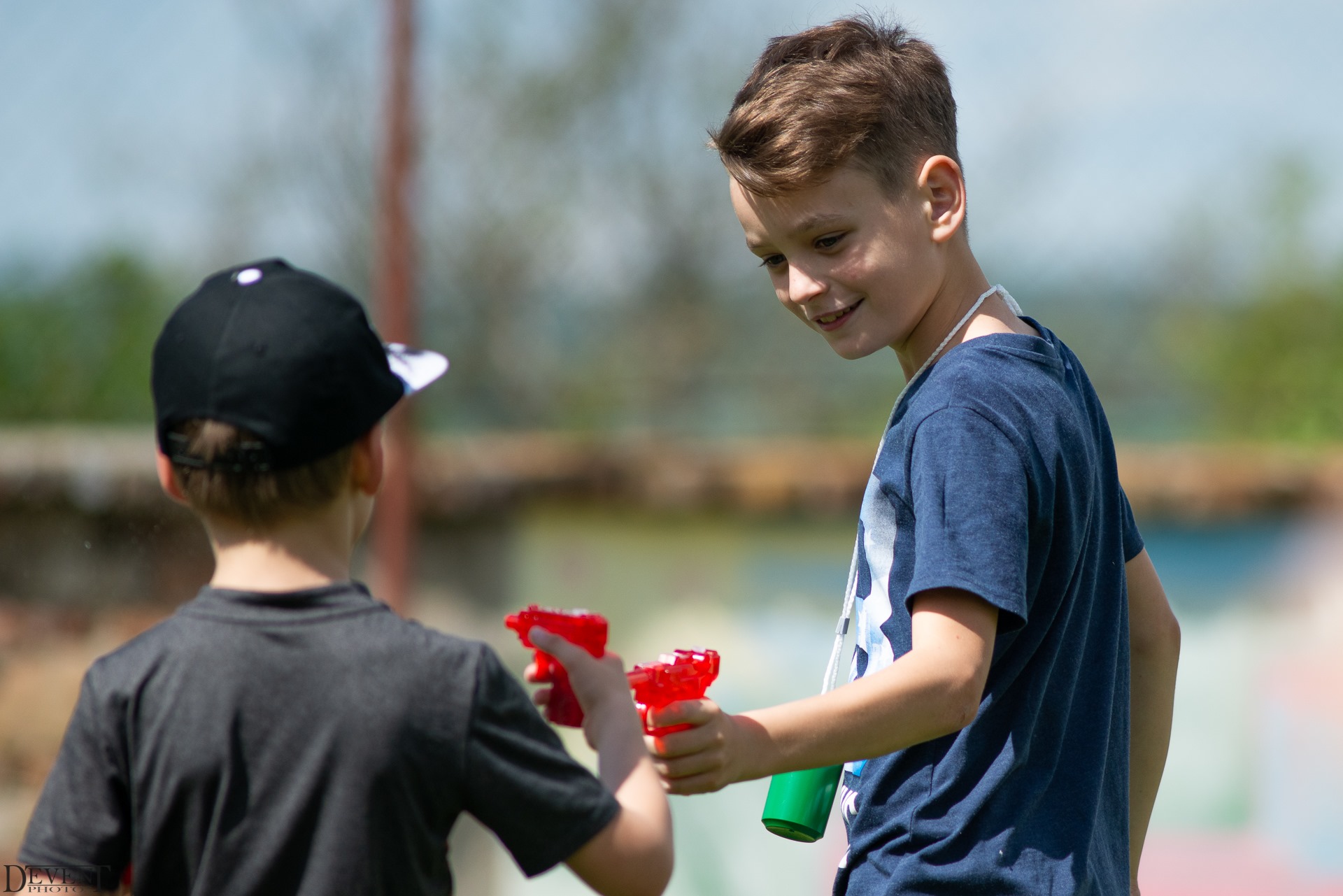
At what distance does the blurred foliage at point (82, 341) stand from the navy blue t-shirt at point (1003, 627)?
3103 mm

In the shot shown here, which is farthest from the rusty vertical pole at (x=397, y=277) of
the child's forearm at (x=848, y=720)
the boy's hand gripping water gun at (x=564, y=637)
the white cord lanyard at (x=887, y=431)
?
the child's forearm at (x=848, y=720)

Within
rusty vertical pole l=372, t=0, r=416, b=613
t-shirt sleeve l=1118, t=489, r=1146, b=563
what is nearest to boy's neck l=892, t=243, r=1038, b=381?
t-shirt sleeve l=1118, t=489, r=1146, b=563

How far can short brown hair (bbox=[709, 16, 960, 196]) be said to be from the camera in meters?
1.35

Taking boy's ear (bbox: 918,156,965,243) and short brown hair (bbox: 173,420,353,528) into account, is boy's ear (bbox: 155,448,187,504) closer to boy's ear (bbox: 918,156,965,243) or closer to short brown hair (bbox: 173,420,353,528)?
short brown hair (bbox: 173,420,353,528)

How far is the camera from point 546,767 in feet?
3.78

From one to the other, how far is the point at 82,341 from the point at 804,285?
314 centimetres

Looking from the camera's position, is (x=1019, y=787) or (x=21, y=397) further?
(x=21, y=397)

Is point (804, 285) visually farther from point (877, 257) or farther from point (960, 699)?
point (960, 699)

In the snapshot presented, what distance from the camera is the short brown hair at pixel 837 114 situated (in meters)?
1.35

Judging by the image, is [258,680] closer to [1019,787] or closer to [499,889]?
[1019,787]

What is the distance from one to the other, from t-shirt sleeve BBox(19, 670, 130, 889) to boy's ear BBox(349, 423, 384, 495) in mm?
288

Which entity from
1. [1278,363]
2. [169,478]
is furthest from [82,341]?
[1278,363]

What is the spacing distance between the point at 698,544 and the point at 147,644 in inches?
104

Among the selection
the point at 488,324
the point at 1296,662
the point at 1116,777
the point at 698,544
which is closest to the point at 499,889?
the point at 698,544
